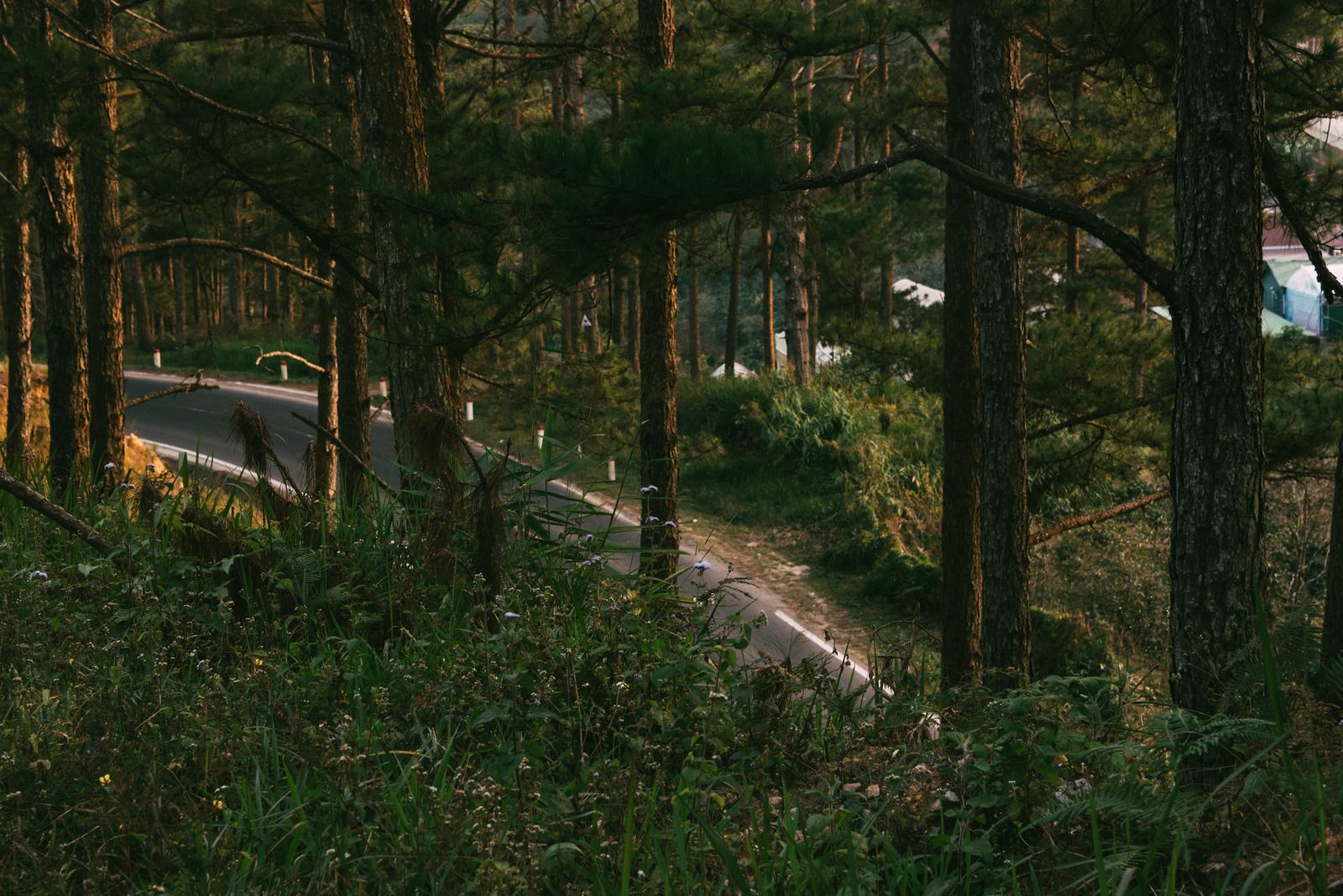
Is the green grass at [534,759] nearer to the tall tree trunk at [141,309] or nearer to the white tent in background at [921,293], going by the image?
the white tent in background at [921,293]

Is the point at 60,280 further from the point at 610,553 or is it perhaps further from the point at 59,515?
the point at 610,553

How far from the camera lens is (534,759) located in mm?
3264

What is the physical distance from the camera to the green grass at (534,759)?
2750mm

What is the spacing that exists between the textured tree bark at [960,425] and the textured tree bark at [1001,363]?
60 cm

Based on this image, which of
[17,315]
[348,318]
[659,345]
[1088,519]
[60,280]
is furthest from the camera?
[17,315]

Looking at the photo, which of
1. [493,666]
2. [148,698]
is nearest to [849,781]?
[493,666]

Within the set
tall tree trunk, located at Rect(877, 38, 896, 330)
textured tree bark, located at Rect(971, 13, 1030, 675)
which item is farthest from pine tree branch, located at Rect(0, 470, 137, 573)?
tall tree trunk, located at Rect(877, 38, 896, 330)

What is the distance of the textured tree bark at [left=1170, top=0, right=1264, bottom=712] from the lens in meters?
4.43

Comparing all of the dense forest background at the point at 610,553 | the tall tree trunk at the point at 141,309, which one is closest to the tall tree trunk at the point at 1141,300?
the dense forest background at the point at 610,553

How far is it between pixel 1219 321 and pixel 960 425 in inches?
250

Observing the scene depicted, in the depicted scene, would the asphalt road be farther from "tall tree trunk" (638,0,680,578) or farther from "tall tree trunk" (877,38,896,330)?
"tall tree trunk" (877,38,896,330)

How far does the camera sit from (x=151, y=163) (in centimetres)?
1131

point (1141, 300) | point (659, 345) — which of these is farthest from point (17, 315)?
→ point (1141, 300)

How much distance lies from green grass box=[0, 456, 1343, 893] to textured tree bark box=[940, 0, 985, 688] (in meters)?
6.60
